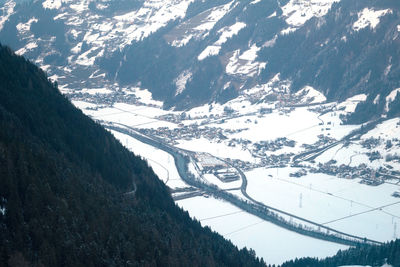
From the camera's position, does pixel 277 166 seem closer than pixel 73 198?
No

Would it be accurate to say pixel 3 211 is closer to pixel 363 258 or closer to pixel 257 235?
pixel 363 258

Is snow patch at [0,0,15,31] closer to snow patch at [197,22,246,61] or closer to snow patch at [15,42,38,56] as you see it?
snow patch at [15,42,38,56]

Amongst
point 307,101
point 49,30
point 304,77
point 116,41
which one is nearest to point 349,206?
point 307,101

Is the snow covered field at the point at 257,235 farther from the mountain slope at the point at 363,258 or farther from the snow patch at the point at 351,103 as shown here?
the snow patch at the point at 351,103

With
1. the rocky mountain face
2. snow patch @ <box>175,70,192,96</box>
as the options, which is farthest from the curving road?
snow patch @ <box>175,70,192,96</box>

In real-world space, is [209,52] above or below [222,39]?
below

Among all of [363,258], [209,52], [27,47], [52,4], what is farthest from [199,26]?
[363,258]
